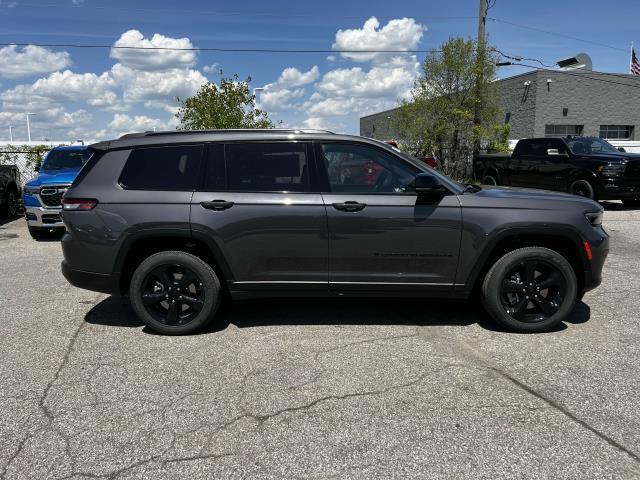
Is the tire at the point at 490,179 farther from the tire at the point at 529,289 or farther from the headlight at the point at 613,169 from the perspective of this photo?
the tire at the point at 529,289

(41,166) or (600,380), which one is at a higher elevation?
(41,166)

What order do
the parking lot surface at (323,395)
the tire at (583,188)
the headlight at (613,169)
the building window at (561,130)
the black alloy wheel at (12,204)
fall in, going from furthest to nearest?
1. the building window at (561,130)
2. the black alloy wheel at (12,204)
3. the tire at (583,188)
4. the headlight at (613,169)
5. the parking lot surface at (323,395)

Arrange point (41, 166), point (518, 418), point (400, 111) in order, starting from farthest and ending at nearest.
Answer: point (400, 111) → point (41, 166) → point (518, 418)

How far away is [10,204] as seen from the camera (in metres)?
13.5

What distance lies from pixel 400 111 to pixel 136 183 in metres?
18.2

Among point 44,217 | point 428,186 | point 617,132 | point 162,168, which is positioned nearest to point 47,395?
point 162,168

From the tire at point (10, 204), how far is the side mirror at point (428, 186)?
40.4ft

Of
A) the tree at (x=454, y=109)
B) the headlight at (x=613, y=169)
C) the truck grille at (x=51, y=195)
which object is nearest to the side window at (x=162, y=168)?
the truck grille at (x=51, y=195)

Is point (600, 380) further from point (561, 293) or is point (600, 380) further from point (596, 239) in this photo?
point (596, 239)

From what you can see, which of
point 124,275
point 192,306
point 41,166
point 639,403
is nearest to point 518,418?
point 639,403

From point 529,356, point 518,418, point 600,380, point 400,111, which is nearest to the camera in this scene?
point 518,418

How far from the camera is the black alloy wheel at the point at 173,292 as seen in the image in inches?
183

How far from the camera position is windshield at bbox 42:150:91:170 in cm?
1172

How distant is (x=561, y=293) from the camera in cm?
459
